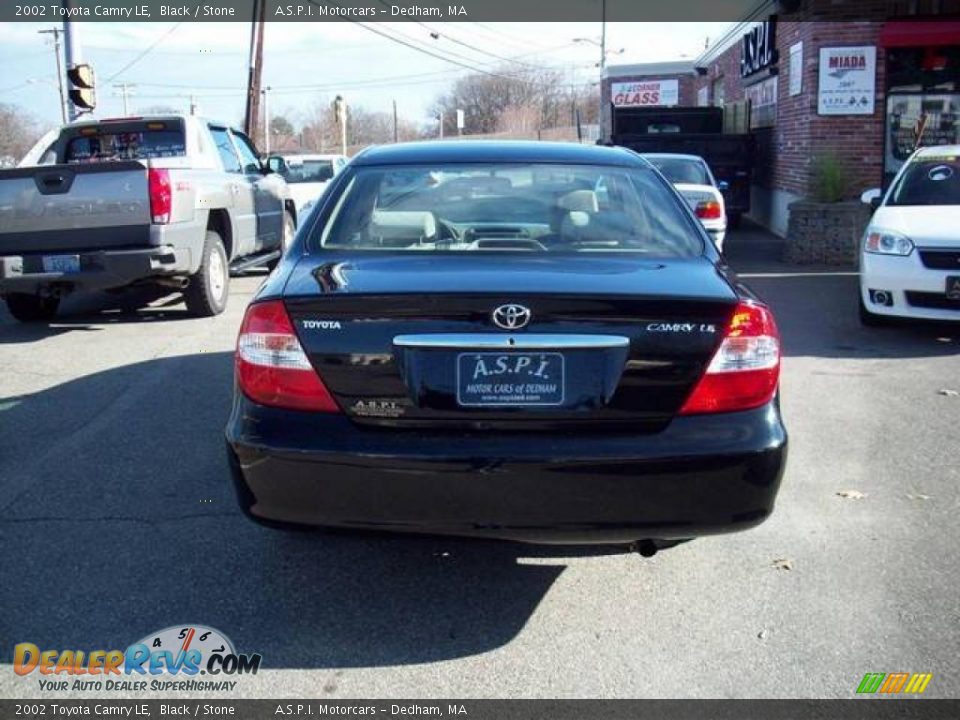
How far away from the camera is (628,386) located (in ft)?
10.00

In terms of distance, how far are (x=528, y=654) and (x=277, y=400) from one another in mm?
1172

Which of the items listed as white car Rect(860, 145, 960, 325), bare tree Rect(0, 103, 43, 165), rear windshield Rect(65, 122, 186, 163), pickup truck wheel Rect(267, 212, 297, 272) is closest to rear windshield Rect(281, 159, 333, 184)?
pickup truck wheel Rect(267, 212, 297, 272)

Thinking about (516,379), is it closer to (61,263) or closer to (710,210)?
(61,263)

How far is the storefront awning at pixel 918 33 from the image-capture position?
46.6 feet

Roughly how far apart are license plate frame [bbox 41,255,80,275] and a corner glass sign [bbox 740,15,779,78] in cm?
1372

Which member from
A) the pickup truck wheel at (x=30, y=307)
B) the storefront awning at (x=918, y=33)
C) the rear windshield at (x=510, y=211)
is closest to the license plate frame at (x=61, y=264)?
the pickup truck wheel at (x=30, y=307)

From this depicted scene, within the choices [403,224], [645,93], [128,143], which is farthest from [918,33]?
[645,93]

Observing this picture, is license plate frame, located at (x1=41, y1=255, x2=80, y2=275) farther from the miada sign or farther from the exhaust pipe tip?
the miada sign

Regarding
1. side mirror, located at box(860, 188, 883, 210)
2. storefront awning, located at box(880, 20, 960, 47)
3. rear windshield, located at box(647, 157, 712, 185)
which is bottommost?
side mirror, located at box(860, 188, 883, 210)

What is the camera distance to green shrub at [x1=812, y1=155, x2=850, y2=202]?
13.4m

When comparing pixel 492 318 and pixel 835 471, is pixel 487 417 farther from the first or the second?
pixel 835 471

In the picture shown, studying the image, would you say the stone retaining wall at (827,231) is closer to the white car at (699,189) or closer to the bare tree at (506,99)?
the white car at (699,189)

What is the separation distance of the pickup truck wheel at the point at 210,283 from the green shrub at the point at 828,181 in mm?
8264

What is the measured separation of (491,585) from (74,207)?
6159mm
